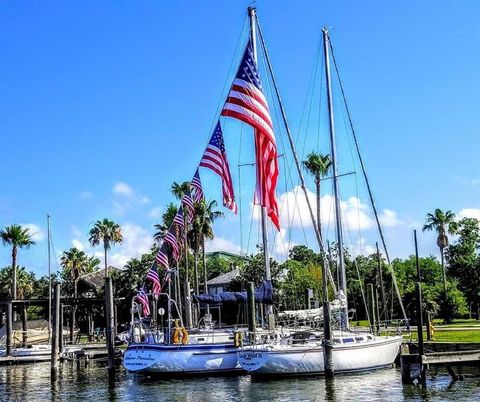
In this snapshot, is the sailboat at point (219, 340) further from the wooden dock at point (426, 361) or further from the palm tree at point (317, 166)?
the palm tree at point (317, 166)

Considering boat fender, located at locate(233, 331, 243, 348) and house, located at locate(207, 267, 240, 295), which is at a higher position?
house, located at locate(207, 267, 240, 295)

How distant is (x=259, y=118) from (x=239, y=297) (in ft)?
34.1

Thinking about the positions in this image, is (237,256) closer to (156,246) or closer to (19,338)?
(156,246)

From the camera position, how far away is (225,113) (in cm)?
3547

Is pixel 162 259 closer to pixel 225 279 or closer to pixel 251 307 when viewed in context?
pixel 251 307

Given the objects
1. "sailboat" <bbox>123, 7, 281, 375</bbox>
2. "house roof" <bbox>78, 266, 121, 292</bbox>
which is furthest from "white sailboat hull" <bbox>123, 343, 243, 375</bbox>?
"house roof" <bbox>78, 266, 121, 292</bbox>

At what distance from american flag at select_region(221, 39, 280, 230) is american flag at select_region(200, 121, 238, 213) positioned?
2.03 metres

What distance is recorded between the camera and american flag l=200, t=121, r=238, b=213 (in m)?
37.4

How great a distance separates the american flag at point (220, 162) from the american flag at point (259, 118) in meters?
2.03

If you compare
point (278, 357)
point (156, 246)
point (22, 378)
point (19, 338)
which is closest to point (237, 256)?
point (156, 246)

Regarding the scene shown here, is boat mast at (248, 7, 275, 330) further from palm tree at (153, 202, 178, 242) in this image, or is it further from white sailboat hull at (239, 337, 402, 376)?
palm tree at (153, 202, 178, 242)

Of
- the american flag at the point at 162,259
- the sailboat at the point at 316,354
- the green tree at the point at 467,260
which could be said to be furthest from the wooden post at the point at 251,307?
the green tree at the point at 467,260

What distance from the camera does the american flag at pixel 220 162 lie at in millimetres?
37375

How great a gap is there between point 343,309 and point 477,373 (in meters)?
7.47
